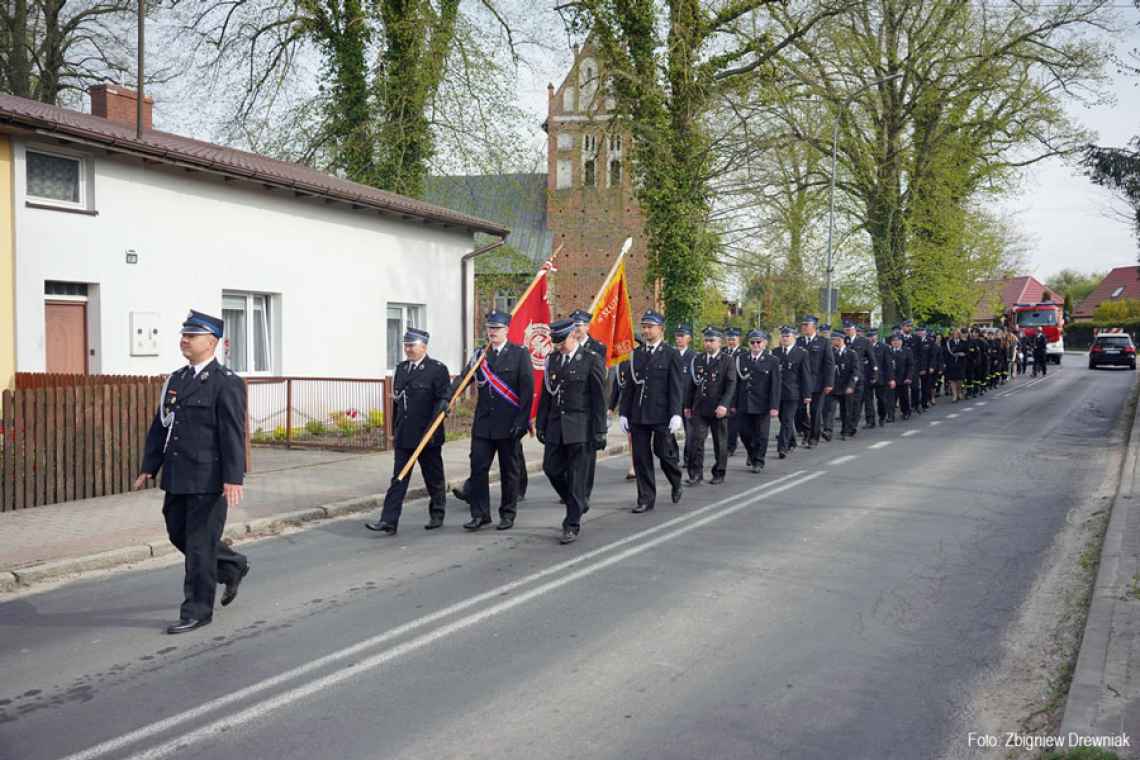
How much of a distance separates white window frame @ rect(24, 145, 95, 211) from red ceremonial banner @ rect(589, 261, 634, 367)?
711 centimetres

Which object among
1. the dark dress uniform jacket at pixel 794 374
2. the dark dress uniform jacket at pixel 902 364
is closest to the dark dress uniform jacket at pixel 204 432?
the dark dress uniform jacket at pixel 794 374

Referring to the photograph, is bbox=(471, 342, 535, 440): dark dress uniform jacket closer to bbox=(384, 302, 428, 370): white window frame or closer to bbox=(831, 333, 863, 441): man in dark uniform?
bbox=(831, 333, 863, 441): man in dark uniform

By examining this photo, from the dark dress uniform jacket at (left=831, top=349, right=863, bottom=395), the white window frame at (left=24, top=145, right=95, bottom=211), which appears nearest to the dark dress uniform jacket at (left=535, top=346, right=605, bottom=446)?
the white window frame at (left=24, top=145, right=95, bottom=211)

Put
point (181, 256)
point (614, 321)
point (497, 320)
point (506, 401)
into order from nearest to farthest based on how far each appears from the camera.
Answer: point (506, 401) < point (497, 320) < point (614, 321) < point (181, 256)

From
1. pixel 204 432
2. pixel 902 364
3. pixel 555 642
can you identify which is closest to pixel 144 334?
pixel 204 432

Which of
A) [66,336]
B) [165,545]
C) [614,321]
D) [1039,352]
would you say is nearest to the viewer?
[165,545]

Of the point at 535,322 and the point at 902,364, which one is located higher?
the point at 535,322

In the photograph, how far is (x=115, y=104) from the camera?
19359 mm

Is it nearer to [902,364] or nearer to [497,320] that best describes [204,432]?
[497,320]

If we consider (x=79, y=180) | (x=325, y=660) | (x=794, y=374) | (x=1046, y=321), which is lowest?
(x=325, y=660)

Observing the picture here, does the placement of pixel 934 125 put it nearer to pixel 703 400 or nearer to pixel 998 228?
pixel 998 228

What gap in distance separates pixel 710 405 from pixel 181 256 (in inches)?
327

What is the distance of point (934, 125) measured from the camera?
35.1 meters

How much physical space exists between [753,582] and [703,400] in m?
5.56
